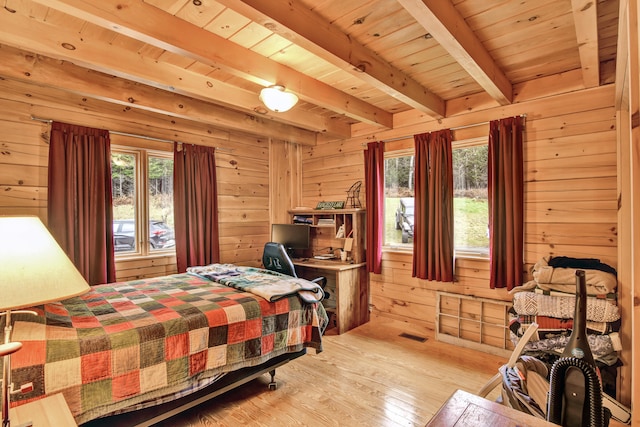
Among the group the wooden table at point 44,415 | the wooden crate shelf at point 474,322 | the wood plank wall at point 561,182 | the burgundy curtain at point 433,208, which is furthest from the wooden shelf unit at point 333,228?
the wooden table at point 44,415

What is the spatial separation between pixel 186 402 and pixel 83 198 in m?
2.08

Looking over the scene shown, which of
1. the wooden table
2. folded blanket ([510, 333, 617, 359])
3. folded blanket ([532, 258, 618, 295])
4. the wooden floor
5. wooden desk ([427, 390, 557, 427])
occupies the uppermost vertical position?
folded blanket ([532, 258, 618, 295])

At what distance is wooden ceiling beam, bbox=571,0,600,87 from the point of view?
5.21 ft

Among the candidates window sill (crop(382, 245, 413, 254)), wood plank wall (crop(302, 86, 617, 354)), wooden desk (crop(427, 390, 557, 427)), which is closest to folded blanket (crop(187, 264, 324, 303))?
window sill (crop(382, 245, 413, 254))

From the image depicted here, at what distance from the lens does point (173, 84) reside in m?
2.52

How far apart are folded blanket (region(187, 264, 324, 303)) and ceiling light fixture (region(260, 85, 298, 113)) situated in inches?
54.9

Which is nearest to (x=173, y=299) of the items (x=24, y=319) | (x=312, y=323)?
(x=24, y=319)

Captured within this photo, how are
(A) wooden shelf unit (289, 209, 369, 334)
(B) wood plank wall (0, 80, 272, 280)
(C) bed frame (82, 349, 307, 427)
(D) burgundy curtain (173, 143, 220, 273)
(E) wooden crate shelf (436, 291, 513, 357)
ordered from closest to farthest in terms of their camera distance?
(C) bed frame (82, 349, 307, 427)
(B) wood plank wall (0, 80, 272, 280)
(E) wooden crate shelf (436, 291, 513, 357)
(D) burgundy curtain (173, 143, 220, 273)
(A) wooden shelf unit (289, 209, 369, 334)

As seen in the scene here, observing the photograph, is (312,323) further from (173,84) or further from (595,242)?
(595,242)

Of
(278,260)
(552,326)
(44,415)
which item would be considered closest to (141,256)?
(278,260)

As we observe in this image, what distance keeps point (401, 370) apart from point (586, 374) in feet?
6.67

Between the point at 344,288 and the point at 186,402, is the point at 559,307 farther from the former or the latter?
the point at 186,402

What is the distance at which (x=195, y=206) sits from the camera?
12.1 ft

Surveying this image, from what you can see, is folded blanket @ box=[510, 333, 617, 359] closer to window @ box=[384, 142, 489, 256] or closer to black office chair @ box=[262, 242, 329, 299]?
window @ box=[384, 142, 489, 256]
